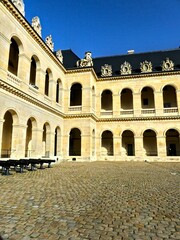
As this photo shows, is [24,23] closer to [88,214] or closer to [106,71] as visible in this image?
[106,71]

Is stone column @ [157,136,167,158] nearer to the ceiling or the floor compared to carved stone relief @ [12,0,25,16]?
nearer to the floor

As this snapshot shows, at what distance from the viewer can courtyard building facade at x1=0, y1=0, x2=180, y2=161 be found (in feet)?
55.5

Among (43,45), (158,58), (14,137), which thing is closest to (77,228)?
(14,137)

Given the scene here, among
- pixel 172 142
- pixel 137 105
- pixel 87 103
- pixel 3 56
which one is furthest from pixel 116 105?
pixel 3 56

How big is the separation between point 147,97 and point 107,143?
9464 millimetres

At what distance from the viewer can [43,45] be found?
19391mm

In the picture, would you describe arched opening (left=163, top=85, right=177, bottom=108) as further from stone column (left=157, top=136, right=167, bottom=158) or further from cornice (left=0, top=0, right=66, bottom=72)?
cornice (left=0, top=0, right=66, bottom=72)

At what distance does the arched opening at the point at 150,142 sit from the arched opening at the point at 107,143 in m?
4.97

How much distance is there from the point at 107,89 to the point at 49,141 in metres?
12.3

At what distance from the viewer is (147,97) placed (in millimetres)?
29750

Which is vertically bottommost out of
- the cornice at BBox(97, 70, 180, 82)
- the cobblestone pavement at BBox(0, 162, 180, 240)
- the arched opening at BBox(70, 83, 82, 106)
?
the cobblestone pavement at BBox(0, 162, 180, 240)

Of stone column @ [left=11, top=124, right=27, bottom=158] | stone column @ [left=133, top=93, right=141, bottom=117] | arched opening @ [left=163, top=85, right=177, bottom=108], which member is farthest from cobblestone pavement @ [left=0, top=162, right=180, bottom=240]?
arched opening @ [left=163, top=85, right=177, bottom=108]

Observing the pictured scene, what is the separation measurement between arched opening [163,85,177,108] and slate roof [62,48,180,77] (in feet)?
10.6

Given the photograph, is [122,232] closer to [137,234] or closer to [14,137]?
[137,234]
